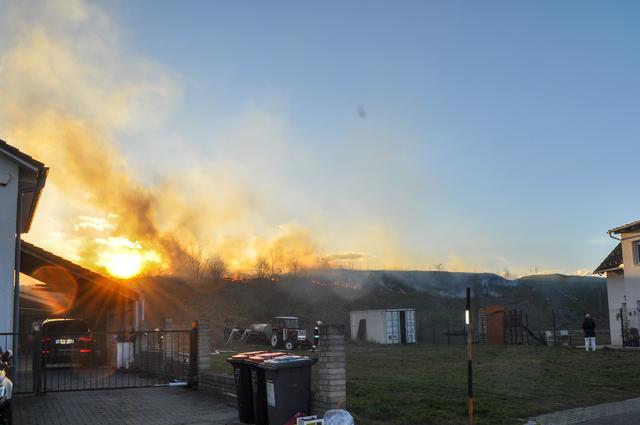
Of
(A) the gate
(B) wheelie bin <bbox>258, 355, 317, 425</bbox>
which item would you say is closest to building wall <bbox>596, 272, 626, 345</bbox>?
(A) the gate

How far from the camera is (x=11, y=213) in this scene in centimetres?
1470

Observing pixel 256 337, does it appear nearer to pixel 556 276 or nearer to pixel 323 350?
pixel 323 350

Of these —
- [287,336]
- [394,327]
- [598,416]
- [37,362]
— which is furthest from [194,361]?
[394,327]

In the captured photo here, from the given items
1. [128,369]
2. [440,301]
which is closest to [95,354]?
[128,369]

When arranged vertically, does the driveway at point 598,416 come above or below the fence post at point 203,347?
below

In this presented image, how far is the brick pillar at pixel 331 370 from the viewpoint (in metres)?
9.30

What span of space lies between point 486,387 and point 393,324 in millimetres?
26550

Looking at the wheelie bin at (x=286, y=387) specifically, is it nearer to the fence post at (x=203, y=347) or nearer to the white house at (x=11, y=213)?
the fence post at (x=203, y=347)

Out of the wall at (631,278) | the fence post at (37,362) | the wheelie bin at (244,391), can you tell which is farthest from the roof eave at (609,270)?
the fence post at (37,362)

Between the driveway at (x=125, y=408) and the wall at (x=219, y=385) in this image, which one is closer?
the driveway at (x=125, y=408)

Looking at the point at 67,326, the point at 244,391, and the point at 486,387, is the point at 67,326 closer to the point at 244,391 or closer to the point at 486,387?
the point at 244,391

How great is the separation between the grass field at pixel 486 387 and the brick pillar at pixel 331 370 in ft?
2.76

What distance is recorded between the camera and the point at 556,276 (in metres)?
96.2

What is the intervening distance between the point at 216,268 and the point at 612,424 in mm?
63008
